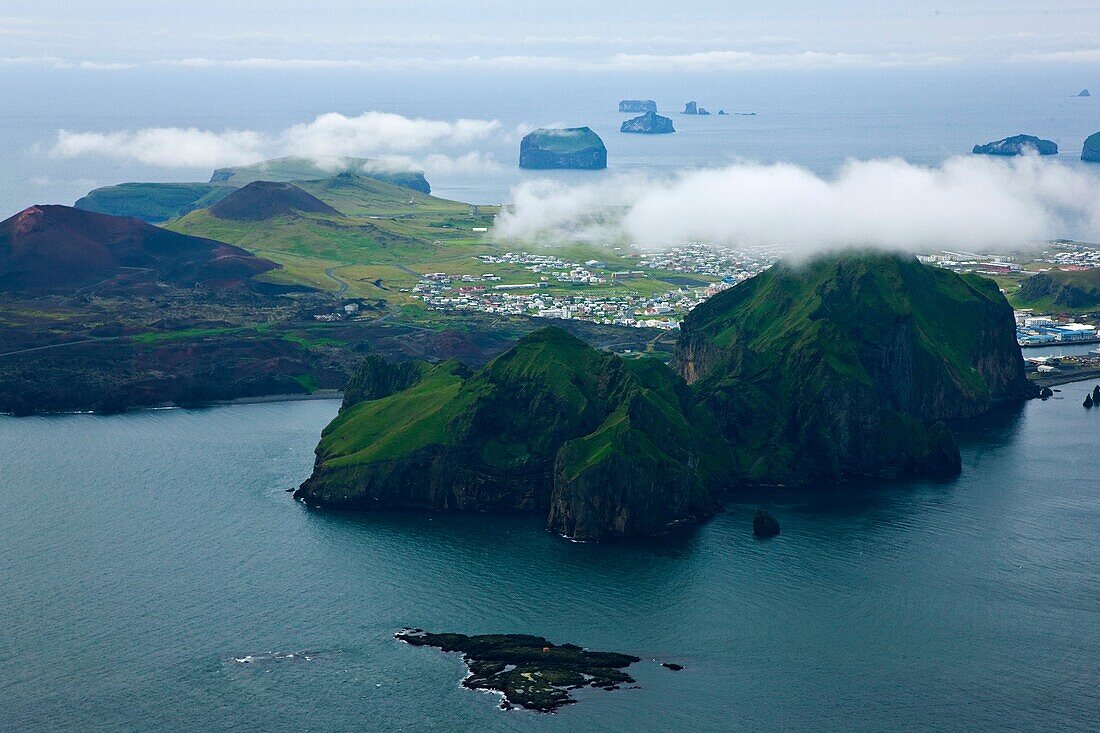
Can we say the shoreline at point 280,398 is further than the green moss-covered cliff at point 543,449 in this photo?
Yes

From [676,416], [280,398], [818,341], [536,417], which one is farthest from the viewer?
[280,398]

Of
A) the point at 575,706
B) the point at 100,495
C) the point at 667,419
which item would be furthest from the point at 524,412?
the point at 575,706

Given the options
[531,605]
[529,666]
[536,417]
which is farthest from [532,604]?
[536,417]

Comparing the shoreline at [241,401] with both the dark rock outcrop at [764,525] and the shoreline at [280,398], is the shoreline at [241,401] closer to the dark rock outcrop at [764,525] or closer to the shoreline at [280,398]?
the shoreline at [280,398]

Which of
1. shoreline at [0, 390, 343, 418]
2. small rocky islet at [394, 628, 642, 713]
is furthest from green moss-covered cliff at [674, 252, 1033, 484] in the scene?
small rocky islet at [394, 628, 642, 713]

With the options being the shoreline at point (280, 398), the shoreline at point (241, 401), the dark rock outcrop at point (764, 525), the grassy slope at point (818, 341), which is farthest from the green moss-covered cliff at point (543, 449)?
the shoreline at point (241, 401)

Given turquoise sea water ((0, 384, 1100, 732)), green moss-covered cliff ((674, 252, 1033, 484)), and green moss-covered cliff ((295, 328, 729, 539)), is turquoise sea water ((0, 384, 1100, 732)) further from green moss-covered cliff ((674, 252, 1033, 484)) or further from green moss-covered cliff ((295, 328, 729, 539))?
green moss-covered cliff ((674, 252, 1033, 484))

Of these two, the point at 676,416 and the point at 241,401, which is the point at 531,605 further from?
the point at 241,401
